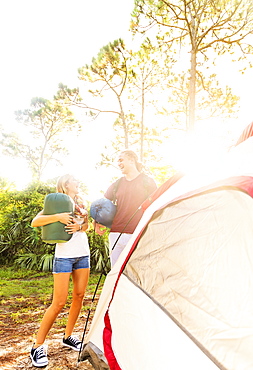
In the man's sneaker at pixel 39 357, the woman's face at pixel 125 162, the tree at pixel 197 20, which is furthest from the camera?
the tree at pixel 197 20

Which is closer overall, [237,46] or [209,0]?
[209,0]

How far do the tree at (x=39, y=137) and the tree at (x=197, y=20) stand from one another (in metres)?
14.5

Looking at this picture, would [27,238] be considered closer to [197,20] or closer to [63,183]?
[63,183]

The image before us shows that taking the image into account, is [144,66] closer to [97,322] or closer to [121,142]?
[121,142]

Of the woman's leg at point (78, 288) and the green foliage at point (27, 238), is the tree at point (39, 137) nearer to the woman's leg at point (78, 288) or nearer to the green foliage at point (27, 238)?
the green foliage at point (27, 238)

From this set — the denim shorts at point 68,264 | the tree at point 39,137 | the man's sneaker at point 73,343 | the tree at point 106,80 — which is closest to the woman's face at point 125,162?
the denim shorts at point 68,264

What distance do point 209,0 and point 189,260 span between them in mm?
9434

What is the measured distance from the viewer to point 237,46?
1039 cm

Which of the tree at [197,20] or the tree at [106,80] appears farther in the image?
the tree at [106,80]

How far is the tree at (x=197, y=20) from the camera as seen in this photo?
367 inches

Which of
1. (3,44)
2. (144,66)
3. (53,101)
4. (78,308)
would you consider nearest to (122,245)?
(78,308)

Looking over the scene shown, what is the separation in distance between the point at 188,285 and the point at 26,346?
6.37ft

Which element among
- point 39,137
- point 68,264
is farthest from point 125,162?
point 39,137

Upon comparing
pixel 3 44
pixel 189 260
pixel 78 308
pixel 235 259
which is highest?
pixel 3 44
